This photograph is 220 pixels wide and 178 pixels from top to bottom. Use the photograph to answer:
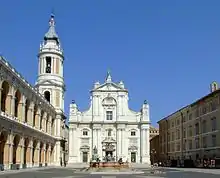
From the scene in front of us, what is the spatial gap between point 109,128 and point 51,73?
18.7 metres

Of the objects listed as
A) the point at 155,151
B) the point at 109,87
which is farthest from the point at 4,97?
the point at 155,151

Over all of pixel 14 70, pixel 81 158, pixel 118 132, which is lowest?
pixel 81 158

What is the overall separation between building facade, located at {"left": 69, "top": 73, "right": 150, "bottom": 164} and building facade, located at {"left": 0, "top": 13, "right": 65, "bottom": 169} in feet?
14.1

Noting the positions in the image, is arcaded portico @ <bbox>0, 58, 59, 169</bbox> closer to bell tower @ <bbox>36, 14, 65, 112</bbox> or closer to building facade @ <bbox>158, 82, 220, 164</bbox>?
bell tower @ <bbox>36, 14, 65, 112</bbox>

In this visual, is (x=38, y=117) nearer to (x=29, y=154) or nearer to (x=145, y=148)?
(x=29, y=154)

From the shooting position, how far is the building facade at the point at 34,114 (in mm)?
53594

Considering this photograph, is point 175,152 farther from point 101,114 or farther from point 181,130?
point 101,114

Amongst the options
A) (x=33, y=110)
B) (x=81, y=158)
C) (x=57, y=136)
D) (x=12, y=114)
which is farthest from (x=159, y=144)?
(x=12, y=114)

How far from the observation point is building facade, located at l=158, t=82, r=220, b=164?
231 ft

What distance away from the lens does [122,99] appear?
100188 mm

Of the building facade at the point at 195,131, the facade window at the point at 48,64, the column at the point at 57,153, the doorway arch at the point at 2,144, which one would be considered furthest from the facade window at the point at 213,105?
the facade window at the point at 48,64

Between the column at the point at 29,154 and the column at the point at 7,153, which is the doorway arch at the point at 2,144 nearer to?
the column at the point at 7,153

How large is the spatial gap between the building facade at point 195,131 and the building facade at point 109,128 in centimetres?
695

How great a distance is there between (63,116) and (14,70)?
42486 millimetres
